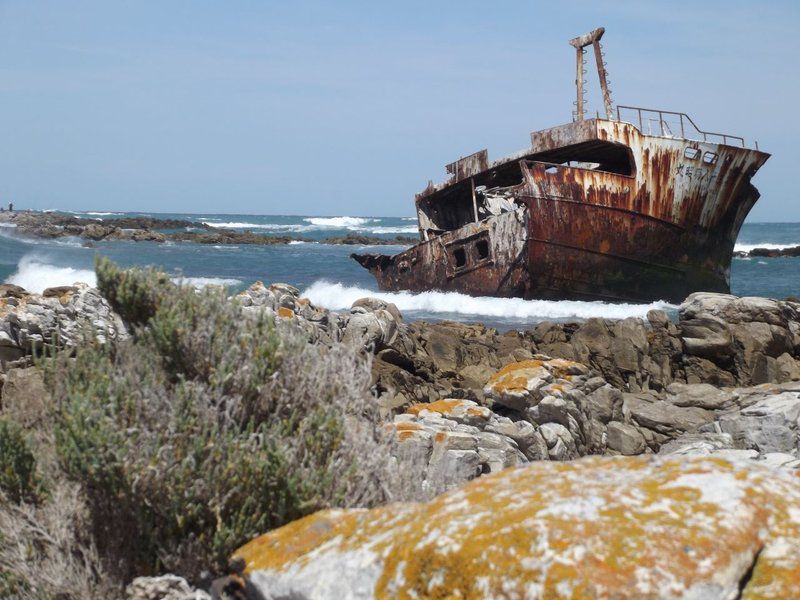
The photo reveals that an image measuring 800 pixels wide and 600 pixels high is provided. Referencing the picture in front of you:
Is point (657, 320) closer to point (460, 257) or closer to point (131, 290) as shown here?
point (460, 257)

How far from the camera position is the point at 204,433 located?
11.8 feet

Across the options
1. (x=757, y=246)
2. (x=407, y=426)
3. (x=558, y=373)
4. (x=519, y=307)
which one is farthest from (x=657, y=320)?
(x=757, y=246)

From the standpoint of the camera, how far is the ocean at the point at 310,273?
2239 cm

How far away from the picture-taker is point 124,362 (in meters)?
4.07

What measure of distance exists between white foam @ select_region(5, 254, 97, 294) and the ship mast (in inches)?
635

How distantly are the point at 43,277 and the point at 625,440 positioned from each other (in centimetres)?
2845

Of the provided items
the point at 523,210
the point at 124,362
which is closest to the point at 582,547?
the point at 124,362

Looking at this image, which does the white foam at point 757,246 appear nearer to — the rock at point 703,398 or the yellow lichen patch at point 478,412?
the rock at point 703,398

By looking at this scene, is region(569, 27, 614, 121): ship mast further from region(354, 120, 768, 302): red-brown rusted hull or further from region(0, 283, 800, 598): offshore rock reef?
region(0, 283, 800, 598): offshore rock reef

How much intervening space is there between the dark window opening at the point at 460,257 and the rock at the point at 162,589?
66.9ft

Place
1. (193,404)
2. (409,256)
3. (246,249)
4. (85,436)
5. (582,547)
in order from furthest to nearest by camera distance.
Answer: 1. (246,249)
2. (409,256)
3. (193,404)
4. (85,436)
5. (582,547)

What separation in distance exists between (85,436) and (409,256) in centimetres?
2195

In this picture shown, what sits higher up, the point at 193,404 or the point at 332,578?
the point at 193,404

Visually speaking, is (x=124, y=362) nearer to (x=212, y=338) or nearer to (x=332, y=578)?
(x=212, y=338)
